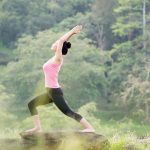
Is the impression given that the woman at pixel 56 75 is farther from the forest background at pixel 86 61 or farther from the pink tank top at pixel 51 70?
the forest background at pixel 86 61

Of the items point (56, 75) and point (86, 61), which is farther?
point (86, 61)

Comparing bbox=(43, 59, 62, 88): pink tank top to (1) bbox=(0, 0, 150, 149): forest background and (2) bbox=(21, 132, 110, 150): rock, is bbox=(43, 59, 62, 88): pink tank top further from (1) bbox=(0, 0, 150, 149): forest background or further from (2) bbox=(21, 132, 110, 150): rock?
(1) bbox=(0, 0, 150, 149): forest background

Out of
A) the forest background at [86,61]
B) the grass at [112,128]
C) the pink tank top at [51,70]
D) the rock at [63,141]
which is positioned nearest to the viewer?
the pink tank top at [51,70]

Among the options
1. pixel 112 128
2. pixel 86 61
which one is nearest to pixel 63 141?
pixel 112 128

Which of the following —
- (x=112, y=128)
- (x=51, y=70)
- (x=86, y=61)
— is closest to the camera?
(x=51, y=70)

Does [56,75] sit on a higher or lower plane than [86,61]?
higher

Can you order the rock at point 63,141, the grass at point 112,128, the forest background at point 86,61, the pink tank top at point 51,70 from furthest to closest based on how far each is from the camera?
the forest background at point 86,61 < the grass at point 112,128 < the rock at point 63,141 < the pink tank top at point 51,70

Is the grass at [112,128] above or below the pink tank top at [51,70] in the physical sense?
below

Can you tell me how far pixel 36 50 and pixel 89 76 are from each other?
141 inches

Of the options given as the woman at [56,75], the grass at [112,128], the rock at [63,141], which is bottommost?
the grass at [112,128]

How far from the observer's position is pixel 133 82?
30.1 meters

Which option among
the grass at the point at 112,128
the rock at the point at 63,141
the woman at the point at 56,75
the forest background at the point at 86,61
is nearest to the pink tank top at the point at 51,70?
Result: the woman at the point at 56,75

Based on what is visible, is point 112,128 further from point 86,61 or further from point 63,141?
point 63,141

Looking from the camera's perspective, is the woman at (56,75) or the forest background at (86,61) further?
the forest background at (86,61)
